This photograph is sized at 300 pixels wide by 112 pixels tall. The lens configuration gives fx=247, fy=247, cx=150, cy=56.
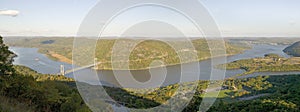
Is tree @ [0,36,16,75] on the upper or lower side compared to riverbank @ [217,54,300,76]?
upper

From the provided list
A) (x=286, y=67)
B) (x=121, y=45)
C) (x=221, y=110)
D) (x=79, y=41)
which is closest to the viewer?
(x=79, y=41)

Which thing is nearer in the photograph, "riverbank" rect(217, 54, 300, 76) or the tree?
the tree

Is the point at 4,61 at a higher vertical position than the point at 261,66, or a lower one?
higher

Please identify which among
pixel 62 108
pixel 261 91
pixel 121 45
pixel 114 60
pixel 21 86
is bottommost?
pixel 261 91

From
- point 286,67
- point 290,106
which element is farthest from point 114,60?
point 286,67

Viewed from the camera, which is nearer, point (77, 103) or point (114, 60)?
point (114, 60)

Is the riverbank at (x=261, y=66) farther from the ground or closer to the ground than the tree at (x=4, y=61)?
closer to the ground

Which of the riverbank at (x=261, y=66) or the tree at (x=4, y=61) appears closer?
the tree at (x=4, y=61)

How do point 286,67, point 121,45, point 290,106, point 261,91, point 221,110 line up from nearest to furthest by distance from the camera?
point 121,45, point 221,110, point 290,106, point 261,91, point 286,67

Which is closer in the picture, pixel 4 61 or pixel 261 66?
pixel 4 61

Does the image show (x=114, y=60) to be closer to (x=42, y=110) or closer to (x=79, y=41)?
(x=79, y=41)

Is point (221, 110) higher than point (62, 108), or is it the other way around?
point (62, 108)
